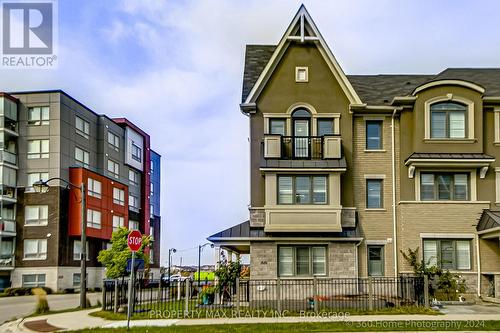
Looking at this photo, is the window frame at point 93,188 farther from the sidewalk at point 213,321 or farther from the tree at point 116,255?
the sidewalk at point 213,321

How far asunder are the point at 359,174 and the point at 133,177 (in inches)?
2068

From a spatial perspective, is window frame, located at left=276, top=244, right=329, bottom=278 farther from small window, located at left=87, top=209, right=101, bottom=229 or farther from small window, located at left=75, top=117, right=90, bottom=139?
small window, located at left=75, top=117, right=90, bottom=139

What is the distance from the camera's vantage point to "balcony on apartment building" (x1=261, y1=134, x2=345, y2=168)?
26.2 meters

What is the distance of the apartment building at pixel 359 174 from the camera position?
26.1 meters

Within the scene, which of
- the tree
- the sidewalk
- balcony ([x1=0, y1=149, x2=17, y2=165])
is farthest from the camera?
the tree

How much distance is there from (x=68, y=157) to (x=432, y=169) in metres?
39.7

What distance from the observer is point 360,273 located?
26.5 metres

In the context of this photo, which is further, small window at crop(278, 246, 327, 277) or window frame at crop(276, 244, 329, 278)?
small window at crop(278, 246, 327, 277)

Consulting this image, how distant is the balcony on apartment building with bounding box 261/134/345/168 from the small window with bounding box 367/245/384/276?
422 centimetres

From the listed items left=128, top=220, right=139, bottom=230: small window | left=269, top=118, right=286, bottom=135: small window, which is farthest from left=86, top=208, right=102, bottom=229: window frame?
left=269, top=118, right=286, bottom=135: small window

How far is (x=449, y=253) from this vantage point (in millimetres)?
26484

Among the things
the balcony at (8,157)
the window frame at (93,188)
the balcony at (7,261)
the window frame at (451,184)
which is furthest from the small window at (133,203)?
the window frame at (451,184)

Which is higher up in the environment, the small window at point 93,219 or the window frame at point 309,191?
the window frame at point 309,191

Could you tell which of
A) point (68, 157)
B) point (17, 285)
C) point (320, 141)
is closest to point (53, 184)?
point (68, 157)
